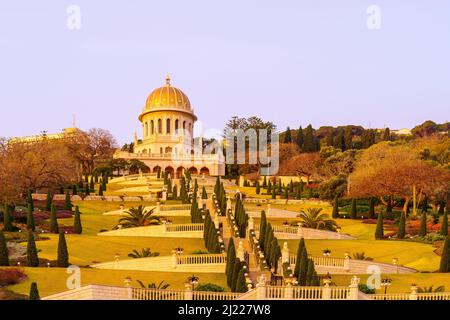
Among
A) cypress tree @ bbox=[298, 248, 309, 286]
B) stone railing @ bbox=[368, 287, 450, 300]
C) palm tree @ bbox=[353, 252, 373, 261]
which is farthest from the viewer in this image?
palm tree @ bbox=[353, 252, 373, 261]

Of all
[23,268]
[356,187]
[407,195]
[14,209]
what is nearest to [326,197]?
[356,187]

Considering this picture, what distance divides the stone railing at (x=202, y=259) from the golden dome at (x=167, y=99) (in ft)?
256

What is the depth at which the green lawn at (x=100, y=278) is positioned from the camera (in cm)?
2872

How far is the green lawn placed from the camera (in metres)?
28.7

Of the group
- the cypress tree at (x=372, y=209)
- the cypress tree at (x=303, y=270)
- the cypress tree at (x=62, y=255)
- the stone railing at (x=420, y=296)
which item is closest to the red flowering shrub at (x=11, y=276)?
the cypress tree at (x=62, y=255)

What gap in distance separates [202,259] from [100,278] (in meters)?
6.58

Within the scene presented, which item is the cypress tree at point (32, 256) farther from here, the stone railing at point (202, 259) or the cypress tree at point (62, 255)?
the stone railing at point (202, 259)

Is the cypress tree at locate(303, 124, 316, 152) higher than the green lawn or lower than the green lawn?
higher

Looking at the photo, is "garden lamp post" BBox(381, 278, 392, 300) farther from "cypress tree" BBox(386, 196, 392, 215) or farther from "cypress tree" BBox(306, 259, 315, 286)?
"cypress tree" BBox(386, 196, 392, 215)

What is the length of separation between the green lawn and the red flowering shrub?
34 cm

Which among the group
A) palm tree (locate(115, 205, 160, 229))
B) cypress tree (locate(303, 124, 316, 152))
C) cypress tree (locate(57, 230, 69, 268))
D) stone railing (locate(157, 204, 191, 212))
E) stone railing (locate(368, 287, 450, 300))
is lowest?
stone railing (locate(368, 287, 450, 300))

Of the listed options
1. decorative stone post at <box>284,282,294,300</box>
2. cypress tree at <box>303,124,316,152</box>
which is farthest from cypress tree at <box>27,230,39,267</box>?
cypress tree at <box>303,124,316,152</box>

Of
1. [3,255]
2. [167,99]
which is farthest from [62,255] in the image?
[167,99]

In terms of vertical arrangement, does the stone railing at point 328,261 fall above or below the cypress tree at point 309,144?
below
